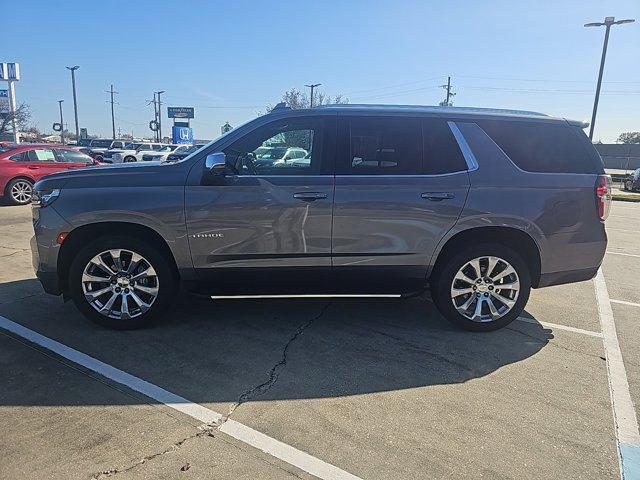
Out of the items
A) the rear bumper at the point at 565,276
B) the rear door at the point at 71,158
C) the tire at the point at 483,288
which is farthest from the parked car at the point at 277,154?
the rear door at the point at 71,158

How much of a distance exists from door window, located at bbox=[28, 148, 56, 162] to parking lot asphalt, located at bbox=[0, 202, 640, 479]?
Result: 9.77 meters

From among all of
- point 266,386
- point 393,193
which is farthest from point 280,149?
point 266,386

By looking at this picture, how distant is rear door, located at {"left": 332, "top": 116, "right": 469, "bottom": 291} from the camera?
3.96 m

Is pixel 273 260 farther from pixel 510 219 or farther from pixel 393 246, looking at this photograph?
pixel 510 219

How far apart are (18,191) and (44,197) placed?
10654mm

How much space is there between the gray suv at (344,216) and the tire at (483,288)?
0.5 inches

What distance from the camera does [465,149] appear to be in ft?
13.5

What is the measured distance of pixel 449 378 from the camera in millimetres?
3443

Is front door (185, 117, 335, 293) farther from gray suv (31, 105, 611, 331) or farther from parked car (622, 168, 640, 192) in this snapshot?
parked car (622, 168, 640, 192)

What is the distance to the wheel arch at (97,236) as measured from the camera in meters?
3.97

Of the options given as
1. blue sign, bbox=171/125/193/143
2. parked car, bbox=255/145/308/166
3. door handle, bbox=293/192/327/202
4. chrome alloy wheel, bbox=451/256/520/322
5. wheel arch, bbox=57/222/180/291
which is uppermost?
blue sign, bbox=171/125/193/143

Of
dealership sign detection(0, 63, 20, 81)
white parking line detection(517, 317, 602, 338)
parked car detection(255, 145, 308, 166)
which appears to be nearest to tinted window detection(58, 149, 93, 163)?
parked car detection(255, 145, 308, 166)

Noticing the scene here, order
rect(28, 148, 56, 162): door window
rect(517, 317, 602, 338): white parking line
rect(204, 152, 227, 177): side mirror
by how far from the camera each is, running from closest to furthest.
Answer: rect(204, 152, 227, 177): side mirror, rect(517, 317, 602, 338): white parking line, rect(28, 148, 56, 162): door window

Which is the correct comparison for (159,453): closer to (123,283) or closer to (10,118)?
(123,283)
